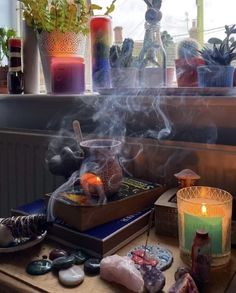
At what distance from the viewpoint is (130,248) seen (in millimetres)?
710

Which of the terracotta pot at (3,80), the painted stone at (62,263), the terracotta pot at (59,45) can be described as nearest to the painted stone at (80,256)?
the painted stone at (62,263)

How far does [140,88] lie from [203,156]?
0.26 meters

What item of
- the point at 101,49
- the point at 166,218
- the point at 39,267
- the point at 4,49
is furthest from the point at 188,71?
the point at 4,49

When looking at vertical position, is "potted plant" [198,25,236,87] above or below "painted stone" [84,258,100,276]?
above

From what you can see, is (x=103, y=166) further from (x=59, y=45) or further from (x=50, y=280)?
(x=59, y=45)

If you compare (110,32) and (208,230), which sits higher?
(110,32)

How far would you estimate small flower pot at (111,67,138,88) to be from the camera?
1028 mm

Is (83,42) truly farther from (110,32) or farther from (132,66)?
(132,66)

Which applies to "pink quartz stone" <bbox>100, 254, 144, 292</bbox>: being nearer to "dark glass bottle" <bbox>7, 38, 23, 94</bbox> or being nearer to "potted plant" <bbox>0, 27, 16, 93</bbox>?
"dark glass bottle" <bbox>7, 38, 23, 94</bbox>

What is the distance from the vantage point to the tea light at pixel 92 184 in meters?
0.77

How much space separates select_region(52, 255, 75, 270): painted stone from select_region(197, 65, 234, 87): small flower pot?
21.0 inches

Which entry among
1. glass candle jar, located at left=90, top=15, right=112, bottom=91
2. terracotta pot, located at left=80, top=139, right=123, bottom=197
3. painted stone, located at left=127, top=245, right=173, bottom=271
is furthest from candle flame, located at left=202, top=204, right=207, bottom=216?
glass candle jar, located at left=90, top=15, right=112, bottom=91

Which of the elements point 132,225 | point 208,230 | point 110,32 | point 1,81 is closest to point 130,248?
point 132,225

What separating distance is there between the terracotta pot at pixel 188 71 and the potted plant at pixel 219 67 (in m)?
0.05
